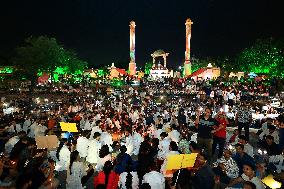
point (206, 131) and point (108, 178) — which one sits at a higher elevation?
point (206, 131)

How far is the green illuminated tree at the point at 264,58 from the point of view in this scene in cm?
5003

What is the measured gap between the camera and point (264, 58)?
5597 cm

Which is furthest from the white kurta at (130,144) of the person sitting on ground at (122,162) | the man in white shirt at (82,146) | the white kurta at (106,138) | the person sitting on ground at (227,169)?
the person sitting on ground at (227,169)

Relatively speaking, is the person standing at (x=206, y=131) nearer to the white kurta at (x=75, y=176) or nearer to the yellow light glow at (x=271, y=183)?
the white kurta at (x=75, y=176)

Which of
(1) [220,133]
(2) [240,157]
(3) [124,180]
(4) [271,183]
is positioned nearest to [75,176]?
(3) [124,180]

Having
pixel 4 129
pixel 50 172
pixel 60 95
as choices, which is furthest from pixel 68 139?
pixel 60 95

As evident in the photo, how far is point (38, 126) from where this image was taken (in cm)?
1269

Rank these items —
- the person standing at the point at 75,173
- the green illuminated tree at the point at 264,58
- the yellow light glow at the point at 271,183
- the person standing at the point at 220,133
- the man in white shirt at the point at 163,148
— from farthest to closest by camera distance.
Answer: the green illuminated tree at the point at 264,58 → the person standing at the point at 220,133 → the man in white shirt at the point at 163,148 → the person standing at the point at 75,173 → the yellow light glow at the point at 271,183

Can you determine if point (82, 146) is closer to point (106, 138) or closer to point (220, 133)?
point (106, 138)

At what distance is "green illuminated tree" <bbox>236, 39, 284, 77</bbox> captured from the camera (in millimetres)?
50031

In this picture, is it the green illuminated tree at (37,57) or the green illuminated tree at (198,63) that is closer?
the green illuminated tree at (37,57)

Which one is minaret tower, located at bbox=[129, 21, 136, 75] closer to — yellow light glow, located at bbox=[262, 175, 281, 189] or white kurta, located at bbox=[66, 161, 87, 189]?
white kurta, located at bbox=[66, 161, 87, 189]

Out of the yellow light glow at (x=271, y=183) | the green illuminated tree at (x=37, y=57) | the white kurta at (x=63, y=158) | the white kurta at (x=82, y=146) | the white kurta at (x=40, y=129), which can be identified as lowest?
the white kurta at (x=63, y=158)

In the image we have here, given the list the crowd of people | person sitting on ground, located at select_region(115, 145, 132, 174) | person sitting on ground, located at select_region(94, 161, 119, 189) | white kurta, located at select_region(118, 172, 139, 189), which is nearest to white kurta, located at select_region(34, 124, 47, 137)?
the crowd of people
